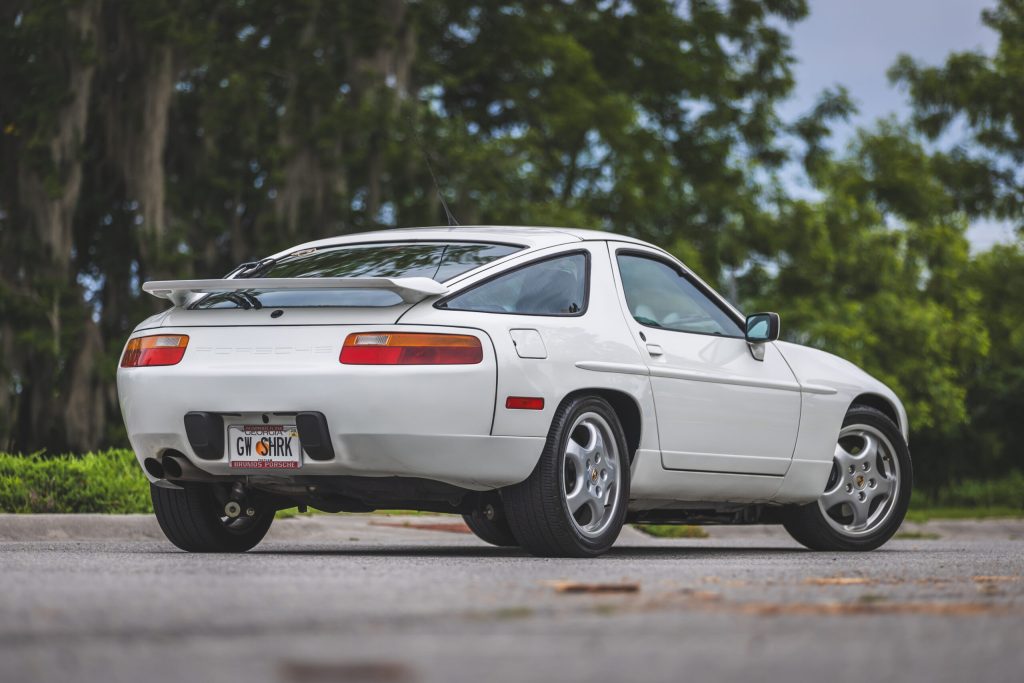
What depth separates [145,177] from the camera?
67.6ft

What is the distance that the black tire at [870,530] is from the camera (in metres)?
9.31

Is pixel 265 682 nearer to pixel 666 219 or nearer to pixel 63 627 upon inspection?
Answer: pixel 63 627

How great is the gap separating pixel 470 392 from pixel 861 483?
3.32m

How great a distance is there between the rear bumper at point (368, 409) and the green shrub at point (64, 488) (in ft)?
11.3

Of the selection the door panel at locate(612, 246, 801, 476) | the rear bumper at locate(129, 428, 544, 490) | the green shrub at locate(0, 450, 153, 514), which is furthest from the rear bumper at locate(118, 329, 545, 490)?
the green shrub at locate(0, 450, 153, 514)

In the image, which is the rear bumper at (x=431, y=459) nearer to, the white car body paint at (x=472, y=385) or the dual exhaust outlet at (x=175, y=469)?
the white car body paint at (x=472, y=385)

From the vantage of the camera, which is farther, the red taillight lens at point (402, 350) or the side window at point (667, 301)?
the side window at point (667, 301)

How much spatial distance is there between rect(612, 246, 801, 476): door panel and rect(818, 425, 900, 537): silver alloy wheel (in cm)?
64

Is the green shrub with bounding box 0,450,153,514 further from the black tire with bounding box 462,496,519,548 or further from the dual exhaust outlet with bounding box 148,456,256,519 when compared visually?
the dual exhaust outlet with bounding box 148,456,256,519

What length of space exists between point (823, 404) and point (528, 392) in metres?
2.54

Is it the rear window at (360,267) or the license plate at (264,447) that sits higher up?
the rear window at (360,267)

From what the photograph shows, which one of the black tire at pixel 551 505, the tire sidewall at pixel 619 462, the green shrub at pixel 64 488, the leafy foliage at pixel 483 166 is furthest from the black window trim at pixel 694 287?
the leafy foliage at pixel 483 166

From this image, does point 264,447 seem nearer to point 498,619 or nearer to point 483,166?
point 498,619

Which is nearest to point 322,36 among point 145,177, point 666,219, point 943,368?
point 145,177
